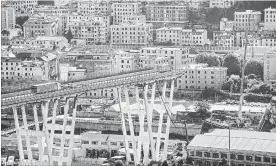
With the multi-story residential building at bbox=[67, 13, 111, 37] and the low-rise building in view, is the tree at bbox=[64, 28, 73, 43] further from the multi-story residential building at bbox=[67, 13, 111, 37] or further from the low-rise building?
the low-rise building

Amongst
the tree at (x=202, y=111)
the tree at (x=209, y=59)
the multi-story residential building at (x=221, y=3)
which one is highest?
the multi-story residential building at (x=221, y=3)

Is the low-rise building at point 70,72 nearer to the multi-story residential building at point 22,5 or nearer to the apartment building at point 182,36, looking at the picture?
the apartment building at point 182,36

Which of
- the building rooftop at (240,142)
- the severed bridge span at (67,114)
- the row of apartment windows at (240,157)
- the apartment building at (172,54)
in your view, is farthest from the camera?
the apartment building at (172,54)

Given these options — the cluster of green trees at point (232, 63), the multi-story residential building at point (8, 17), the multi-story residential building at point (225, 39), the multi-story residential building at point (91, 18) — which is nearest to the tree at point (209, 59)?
the cluster of green trees at point (232, 63)

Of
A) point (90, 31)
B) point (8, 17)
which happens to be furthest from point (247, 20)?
point (8, 17)

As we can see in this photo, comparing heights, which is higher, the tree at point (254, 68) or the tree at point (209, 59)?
the tree at point (209, 59)

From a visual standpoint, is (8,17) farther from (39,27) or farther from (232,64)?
(232,64)

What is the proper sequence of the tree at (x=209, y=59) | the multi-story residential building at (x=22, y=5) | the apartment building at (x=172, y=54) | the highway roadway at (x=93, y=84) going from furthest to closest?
1. the multi-story residential building at (x=22, y=5)
2. the tree at (x=209, y=59)
3. the apartment building at (x=172, y=54)
4. the highway roadway at (x=93, y=84)
